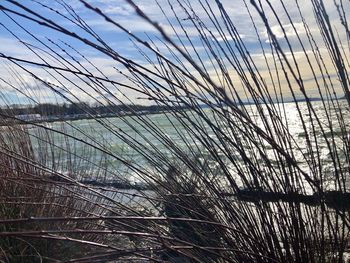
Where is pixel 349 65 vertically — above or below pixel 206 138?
above

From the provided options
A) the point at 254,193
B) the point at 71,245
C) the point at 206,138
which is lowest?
the point at 71,245

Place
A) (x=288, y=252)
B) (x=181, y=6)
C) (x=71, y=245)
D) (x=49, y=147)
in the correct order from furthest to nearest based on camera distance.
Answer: (x=49, y=147) → (x=71, y=245) → (x=181, y=6) → (x=288, y=252)

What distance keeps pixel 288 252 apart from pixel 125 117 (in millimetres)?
756

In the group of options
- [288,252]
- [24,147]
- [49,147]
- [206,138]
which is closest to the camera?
[288,252]

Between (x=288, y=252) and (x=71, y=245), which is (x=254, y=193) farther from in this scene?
(x=71, y=245)

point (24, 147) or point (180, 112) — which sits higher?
point (180, 112)

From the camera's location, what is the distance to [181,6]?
1.62m

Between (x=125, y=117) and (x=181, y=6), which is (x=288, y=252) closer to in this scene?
(x=125, y=117)

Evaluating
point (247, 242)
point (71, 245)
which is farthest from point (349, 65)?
point (71, 245)

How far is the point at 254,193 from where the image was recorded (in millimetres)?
1474

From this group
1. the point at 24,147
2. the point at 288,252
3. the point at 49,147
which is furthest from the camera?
the point at 49,147

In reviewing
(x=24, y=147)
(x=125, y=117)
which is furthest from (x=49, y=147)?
(x=125, y=117)

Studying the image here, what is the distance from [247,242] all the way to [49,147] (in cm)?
271

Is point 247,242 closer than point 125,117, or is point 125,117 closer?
point 247,242
